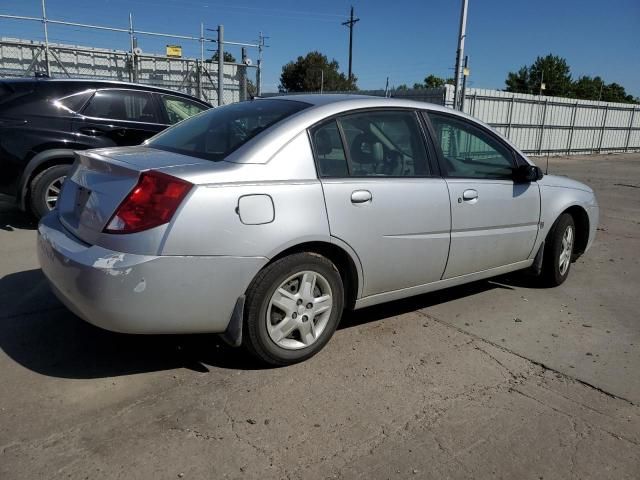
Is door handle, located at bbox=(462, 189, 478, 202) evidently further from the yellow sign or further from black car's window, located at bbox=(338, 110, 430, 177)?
the yellow sign

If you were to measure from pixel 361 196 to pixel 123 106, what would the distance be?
452cm

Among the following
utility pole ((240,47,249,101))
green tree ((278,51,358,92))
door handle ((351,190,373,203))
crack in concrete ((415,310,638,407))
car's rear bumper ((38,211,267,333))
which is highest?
green tree ((278,51,358,92))

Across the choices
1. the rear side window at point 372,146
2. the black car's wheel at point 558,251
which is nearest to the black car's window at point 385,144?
the rear side window at point 372,146

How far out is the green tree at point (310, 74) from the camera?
57.6 m

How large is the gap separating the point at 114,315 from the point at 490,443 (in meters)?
1.91

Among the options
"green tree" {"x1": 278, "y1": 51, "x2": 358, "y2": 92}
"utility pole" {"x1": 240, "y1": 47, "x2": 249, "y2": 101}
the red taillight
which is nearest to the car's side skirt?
the red taillight

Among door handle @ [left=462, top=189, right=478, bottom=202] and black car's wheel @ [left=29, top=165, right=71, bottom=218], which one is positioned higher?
door handle @ [left=462, top=189, right=478, bottom=202]

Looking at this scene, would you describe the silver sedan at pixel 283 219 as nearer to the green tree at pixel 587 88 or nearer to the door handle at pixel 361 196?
the door handle at pixel 361 196

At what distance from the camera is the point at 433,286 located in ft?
12.8

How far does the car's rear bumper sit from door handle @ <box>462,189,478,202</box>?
1.71 meters

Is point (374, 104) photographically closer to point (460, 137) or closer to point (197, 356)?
point (460, 137)

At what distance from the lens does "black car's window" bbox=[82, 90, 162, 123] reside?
6473 mm

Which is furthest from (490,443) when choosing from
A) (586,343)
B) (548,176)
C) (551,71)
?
(551,71)

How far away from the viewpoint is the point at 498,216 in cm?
414
